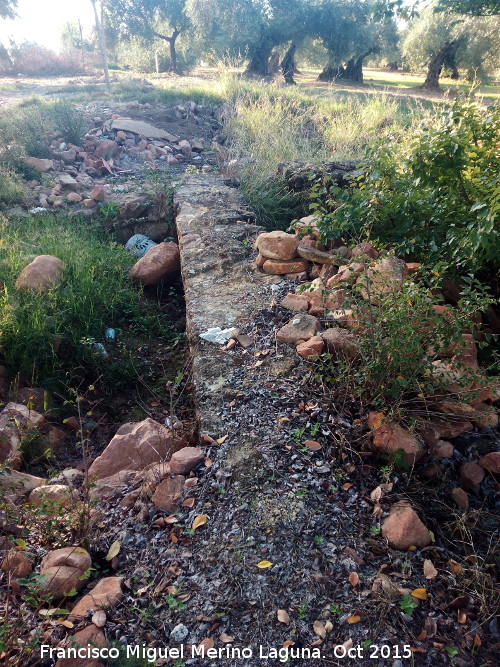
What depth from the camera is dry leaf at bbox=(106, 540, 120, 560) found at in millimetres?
1850

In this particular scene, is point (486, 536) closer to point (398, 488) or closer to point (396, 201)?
point (398, 488)

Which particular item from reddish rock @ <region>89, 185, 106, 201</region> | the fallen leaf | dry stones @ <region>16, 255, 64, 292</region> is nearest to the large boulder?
dry stones @ <region>16, 255, 64, 292</region>

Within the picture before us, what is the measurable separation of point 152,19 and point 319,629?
2717 cm

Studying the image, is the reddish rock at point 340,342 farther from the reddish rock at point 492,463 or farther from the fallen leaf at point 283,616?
the fallen leaf at point 283,616

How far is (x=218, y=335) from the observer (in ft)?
10.1

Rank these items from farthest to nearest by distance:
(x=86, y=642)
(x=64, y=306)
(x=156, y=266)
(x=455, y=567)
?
(x=156, y=266), (x=64, y=306), (x=455, y=567), (x=86, y=642)

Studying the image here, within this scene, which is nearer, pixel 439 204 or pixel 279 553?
pixel 279 553

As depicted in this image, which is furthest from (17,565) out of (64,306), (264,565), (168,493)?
(64,306)

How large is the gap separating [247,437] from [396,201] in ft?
6.11

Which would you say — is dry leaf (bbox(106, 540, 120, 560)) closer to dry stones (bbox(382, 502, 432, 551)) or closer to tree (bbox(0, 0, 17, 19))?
dry stones (bbox(382, 502, 432, 551))

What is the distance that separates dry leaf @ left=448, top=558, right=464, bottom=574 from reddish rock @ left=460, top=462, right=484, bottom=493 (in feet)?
1.76

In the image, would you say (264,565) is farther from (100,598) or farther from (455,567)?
(455,567)

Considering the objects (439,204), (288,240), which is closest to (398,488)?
(439,204)

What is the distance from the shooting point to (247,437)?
2.26 m
